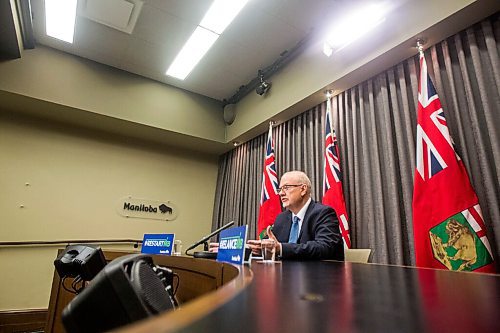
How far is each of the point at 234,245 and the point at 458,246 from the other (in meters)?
1.38

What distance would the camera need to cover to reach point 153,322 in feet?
0.77

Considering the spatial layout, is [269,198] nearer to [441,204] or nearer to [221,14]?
[441,204]

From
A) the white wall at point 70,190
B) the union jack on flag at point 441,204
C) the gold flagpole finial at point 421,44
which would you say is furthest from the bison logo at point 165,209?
the gold flagpole finial at point 421,44

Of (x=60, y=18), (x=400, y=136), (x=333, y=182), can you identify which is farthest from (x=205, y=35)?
(x=400, y=136)

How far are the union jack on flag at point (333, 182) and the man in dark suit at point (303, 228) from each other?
22.2 inches

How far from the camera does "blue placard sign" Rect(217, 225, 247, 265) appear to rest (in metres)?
1.16

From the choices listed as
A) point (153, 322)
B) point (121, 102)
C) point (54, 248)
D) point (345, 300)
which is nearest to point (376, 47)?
point (345, 300)

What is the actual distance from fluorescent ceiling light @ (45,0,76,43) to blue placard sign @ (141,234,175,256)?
2351mm

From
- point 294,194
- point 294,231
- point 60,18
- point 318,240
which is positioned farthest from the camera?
point 60,18

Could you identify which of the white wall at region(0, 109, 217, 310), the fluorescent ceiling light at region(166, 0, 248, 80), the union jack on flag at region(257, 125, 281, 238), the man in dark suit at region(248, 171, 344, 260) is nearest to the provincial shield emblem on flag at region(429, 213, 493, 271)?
the man in dark suit at region(248, 171, 344, 260)

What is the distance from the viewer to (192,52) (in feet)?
11.4

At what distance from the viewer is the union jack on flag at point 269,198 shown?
3250 millimetres

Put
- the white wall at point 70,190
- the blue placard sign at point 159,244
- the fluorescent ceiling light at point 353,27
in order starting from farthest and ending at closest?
the white wall at point 70,190
the fluorescent ceiling light at point 353,27
the blue placard sign at point 159,244

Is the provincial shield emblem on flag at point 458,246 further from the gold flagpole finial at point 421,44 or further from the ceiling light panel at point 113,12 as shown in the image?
the ceiling light panel at point 113,12
